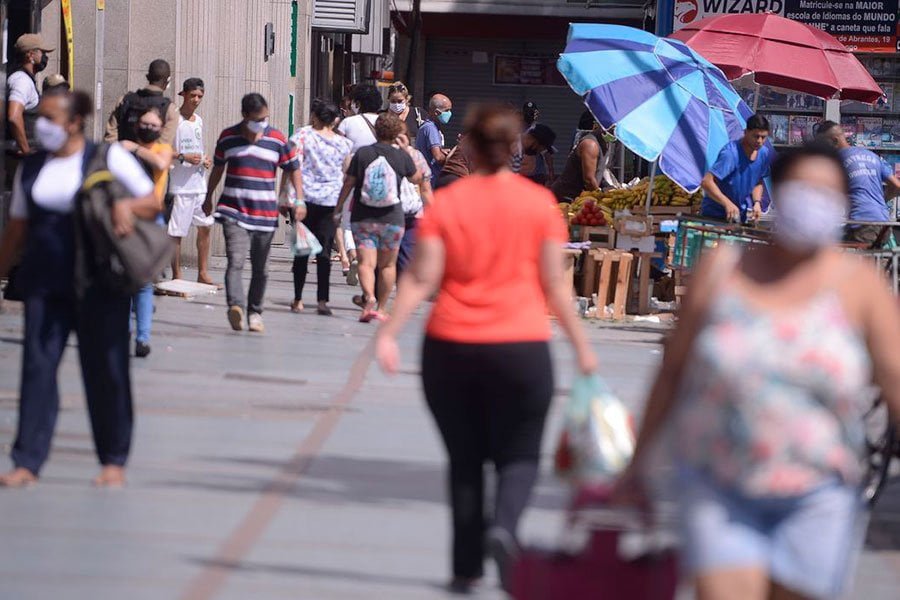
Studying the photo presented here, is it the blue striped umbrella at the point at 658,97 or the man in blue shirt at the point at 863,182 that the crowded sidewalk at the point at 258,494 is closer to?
the man in blue shirt at the point at 863,182

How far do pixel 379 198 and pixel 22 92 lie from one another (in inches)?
121

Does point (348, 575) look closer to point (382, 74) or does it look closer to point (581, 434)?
point (581, 434)

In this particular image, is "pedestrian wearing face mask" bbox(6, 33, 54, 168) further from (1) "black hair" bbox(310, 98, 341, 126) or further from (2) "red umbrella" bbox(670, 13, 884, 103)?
(2) "red umbrella" bbox(670, 13, 884, 103)

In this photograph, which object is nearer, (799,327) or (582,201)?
(799,327)

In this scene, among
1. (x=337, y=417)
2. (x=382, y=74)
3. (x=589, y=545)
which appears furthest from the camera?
(x=382, y=74)

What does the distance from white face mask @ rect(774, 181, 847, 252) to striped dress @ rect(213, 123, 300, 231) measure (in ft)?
30.3

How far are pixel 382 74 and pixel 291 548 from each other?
25.9m

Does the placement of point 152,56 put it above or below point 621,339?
above

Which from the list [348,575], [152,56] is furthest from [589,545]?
[152,56]

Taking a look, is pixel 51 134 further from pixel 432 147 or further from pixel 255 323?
pixel 432 147

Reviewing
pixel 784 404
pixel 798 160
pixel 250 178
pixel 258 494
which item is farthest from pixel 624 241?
pixel 784 404

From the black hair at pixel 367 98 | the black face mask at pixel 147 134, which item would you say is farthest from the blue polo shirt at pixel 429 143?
the black face mask at pixel 147 134

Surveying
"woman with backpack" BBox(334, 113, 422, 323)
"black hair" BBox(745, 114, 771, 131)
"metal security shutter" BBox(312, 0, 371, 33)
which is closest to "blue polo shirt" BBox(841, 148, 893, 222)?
"black hair" BBox(745, 114, 771, 131)

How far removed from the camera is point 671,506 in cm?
777
